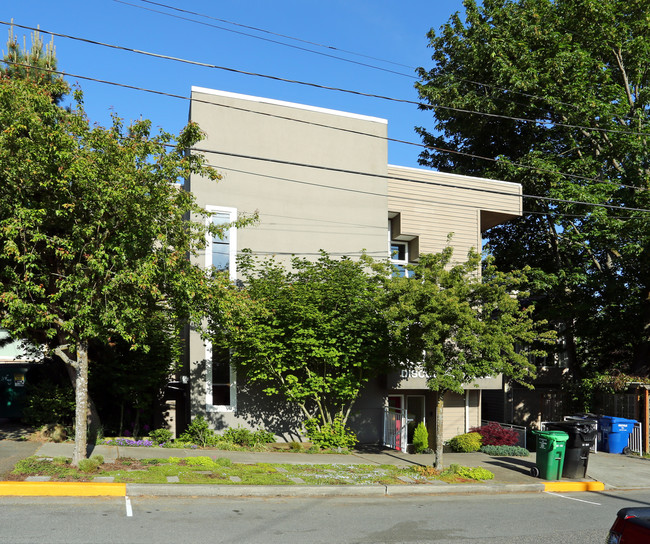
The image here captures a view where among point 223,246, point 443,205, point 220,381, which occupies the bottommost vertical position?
point 220,381

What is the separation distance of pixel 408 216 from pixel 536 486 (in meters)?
9.98

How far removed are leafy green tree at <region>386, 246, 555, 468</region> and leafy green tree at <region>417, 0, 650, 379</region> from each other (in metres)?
8.74

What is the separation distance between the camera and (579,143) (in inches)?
994

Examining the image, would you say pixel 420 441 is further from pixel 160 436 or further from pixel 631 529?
pixel 631 529

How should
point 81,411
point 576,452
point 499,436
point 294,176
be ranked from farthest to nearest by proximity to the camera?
point 499,436 < point 294,176 < point 576,452 < point 81,411

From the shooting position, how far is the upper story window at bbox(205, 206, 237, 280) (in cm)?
1775

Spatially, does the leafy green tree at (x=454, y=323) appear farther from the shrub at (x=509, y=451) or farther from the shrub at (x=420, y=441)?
the shrub at (x=509, y=451)

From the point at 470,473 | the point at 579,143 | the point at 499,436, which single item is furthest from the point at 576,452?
the point at 579,143

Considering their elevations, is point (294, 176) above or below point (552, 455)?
above

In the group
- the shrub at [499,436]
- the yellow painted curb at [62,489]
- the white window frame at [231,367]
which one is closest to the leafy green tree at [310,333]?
the white window frame at [231,367]

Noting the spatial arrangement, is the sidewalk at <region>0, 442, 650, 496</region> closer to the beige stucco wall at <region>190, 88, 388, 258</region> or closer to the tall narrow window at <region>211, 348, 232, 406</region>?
the tall narrow window at <region>211, 348, 232, 406</region>

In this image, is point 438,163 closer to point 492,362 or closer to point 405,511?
point 492,362

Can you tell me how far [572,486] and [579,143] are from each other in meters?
16.3

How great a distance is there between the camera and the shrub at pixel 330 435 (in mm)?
16719
